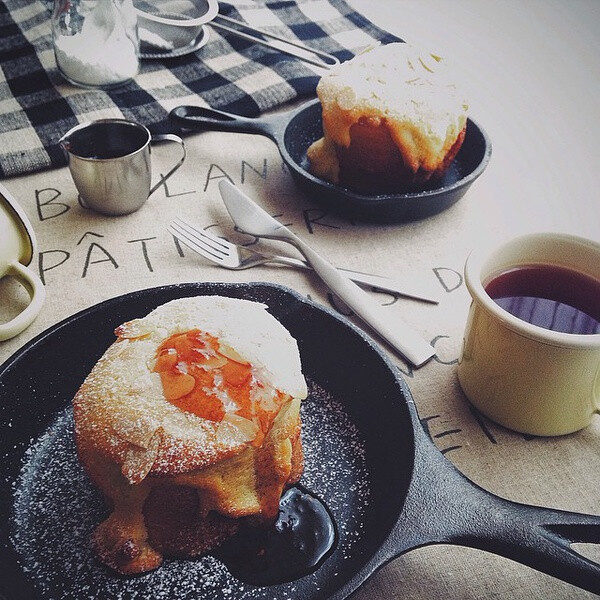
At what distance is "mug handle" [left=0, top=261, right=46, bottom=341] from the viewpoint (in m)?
1.01

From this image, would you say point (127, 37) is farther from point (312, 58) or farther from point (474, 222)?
point (474, 222)

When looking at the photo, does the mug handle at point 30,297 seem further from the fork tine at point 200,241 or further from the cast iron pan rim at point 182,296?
the fork tine at point 200,241

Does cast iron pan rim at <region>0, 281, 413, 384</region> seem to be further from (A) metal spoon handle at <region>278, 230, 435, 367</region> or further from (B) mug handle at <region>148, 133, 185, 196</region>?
(B) mug handle at <region>148, 133, 185, 196</region>

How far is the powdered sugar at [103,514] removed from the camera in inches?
28.2

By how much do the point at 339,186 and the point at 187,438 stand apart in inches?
28.5

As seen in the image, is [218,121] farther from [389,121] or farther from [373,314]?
[373,314]

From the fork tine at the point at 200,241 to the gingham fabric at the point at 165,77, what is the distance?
0.37 meters

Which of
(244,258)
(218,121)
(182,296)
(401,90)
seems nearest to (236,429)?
(182,296)

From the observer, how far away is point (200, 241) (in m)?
1.20

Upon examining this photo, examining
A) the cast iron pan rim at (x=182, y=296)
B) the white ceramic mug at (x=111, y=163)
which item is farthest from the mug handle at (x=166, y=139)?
the cast iron pan rim at (x=182, y=296)

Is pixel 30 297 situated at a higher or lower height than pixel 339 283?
lower

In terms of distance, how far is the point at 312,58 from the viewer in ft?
5.77

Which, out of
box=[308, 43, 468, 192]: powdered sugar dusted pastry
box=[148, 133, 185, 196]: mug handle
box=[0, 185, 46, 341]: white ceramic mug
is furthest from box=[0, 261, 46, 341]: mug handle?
box=[308, 43, 468, 192]: powdered sugar dusted pastry

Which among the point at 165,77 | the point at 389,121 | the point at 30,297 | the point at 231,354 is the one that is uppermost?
the point at 389,121
